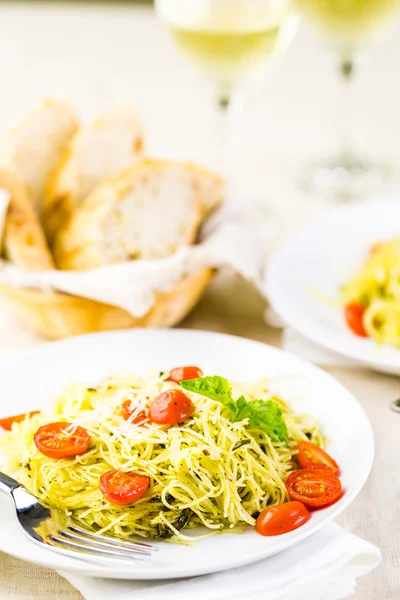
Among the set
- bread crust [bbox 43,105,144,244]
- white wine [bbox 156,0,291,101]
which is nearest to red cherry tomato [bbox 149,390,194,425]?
bread crust [bbox 43,105,144,244]

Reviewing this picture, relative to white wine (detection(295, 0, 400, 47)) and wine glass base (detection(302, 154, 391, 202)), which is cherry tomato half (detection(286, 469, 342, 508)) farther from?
white wine (detection(295, 0, 400, 47))

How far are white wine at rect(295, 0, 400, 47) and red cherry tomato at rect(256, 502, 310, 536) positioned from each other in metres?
2.74

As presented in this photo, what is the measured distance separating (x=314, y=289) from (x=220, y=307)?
39 cm

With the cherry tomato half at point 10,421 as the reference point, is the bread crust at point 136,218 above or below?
above

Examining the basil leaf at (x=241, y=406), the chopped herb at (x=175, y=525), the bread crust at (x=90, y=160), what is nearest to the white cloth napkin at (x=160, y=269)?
the bread crust at (x=90, y=160)

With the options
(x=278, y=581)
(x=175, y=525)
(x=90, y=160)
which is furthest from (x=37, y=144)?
(x=278, y=581)

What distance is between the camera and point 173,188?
10.6 feet

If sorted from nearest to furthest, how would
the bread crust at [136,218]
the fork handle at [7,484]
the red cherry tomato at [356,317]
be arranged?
the fork handle at [7,484], the red cherry tomato at [356,317], the bread crust at [136,218]

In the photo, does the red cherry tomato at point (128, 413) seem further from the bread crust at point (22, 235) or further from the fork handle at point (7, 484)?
the bread crust at point (22, 235)

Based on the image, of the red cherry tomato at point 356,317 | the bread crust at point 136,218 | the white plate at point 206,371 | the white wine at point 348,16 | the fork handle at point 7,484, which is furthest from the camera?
the white wine at point 348,16

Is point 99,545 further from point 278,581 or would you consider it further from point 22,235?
point 22,235

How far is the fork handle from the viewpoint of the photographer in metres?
1.96

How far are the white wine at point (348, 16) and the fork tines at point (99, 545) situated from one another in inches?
114

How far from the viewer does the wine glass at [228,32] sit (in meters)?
3.43
